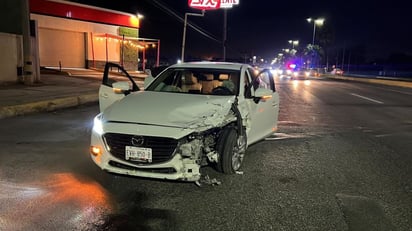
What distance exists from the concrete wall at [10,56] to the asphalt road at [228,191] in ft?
29.6

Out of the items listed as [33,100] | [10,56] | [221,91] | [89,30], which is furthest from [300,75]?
[221,91]

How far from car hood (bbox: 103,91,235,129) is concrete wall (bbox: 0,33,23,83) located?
1244cm

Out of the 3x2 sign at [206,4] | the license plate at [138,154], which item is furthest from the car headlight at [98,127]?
the 3x2 sign at [206,4]

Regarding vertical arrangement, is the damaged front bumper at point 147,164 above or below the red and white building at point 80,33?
below

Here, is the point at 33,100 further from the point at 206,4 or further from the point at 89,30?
the point at 206,4

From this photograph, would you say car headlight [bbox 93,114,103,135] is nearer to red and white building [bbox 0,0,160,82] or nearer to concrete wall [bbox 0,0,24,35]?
concrete wall [bbox 0,0,24,35]

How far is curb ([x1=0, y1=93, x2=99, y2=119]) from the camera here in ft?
33.3

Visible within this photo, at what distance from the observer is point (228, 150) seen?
512 centimetres

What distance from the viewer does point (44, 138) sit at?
7.59 m

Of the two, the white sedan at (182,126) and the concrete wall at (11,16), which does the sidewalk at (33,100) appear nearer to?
the concrete wall at (11,16)

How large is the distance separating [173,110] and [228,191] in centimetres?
126

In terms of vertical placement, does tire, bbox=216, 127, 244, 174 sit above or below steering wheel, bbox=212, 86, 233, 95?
below

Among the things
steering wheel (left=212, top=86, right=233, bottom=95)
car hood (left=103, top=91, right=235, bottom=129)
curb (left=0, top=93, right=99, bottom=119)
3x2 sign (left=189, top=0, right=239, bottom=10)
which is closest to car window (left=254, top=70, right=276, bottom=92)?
steering wheel (left=212, top=86, right=233, bottom=95)

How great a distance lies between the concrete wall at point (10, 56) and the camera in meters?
15.7
